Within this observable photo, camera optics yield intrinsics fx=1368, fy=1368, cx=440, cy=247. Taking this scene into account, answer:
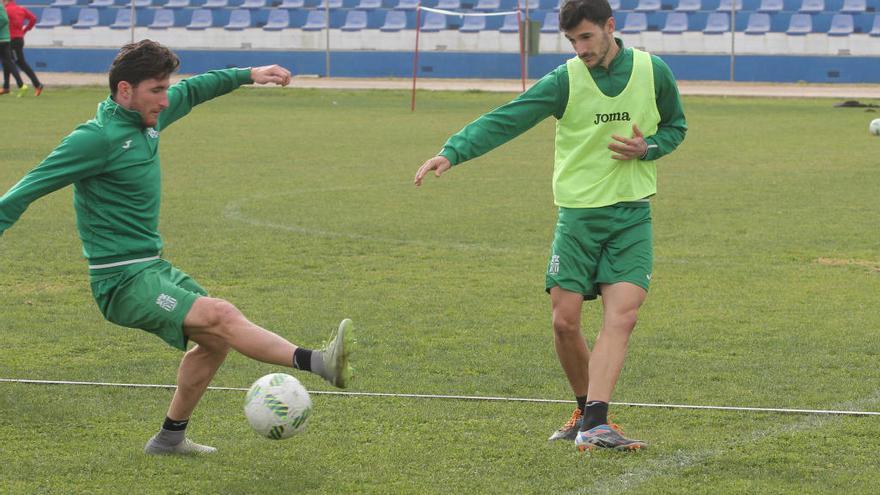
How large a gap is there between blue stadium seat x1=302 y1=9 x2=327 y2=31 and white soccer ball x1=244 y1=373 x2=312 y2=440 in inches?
1366

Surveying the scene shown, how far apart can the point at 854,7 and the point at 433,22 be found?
463 inches

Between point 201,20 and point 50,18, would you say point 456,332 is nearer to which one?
point 201,20

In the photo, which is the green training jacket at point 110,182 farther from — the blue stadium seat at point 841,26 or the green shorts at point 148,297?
the blue stadium seat at point 841,26

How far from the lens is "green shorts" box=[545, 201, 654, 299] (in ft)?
19.3

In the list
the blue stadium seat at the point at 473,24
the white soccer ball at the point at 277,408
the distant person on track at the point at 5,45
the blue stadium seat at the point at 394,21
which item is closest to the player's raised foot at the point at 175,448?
the white soccer ball at the point at 277,408

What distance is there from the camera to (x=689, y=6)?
39031 mm

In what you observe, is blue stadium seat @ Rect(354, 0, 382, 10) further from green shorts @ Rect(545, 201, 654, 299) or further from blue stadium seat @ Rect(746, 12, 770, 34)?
green shorts @ Rect(545, 201, 654, 299)

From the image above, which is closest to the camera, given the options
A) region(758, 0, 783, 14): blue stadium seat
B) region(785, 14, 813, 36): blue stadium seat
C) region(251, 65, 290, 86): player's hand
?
region(251, 65, 290, 86): player's hand

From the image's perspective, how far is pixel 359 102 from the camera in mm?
29406

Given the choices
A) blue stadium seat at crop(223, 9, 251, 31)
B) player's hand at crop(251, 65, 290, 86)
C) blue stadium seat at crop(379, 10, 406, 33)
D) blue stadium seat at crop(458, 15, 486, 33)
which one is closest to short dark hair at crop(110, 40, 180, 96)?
player's hand at crop(251, 65, 290, 86)

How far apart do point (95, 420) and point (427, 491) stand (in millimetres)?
1837

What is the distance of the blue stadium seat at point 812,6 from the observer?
3800 cm

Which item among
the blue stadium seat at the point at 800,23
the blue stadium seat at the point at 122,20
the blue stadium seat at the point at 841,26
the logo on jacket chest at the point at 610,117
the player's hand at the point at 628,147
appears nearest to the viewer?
the player's hand at the point at 628,147

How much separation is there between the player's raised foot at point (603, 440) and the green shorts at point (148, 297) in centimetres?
166
